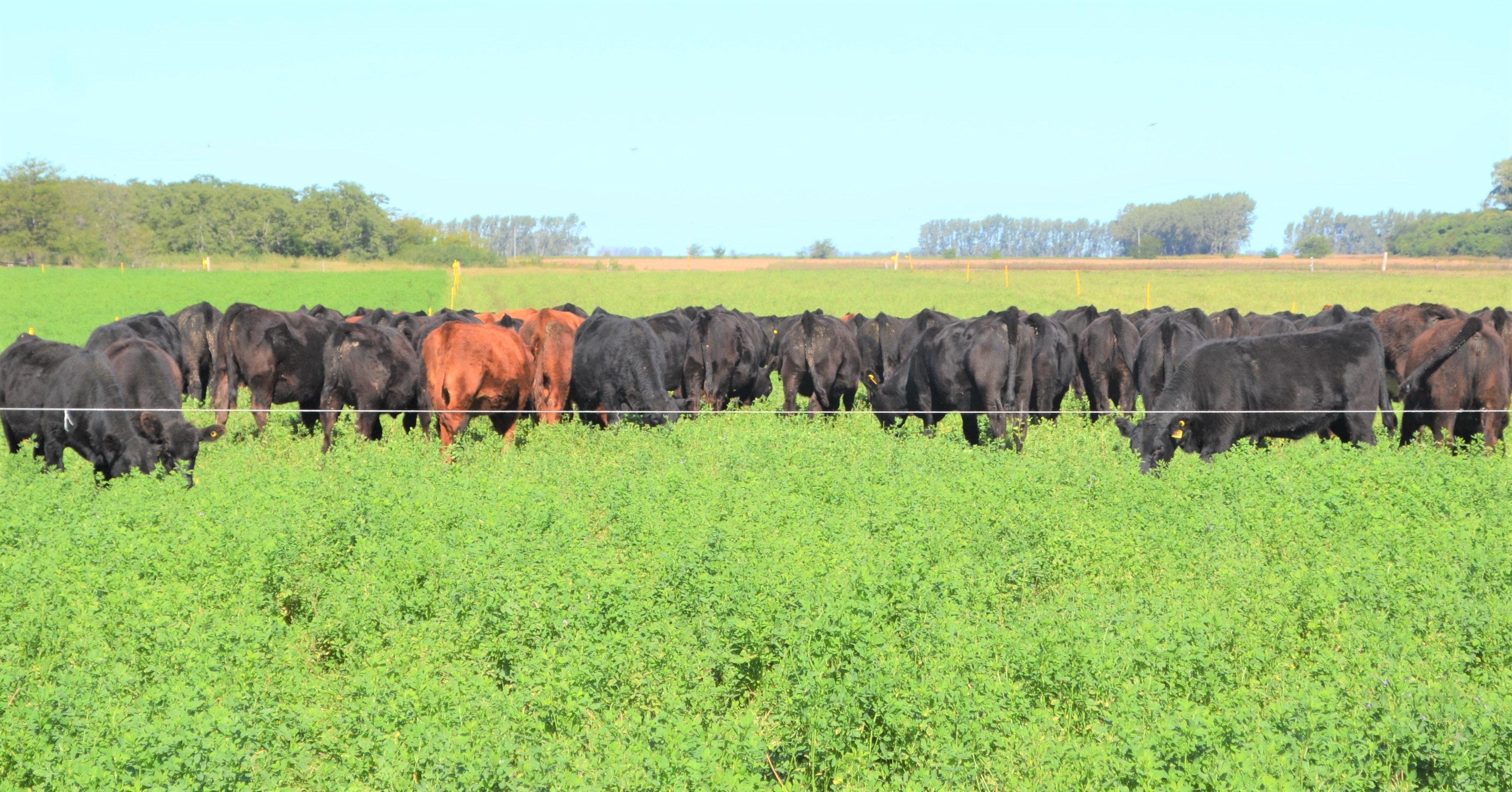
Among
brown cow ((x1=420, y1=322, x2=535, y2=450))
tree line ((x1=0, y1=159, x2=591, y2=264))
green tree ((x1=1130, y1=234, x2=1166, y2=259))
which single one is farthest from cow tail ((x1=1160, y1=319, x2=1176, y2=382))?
green tree ((x1=1130, y1=234, x2=1166, y2=259))

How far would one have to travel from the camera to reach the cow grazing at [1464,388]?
42.7ft

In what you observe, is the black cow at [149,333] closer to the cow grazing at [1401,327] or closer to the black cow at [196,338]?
the black cow at [196,338]

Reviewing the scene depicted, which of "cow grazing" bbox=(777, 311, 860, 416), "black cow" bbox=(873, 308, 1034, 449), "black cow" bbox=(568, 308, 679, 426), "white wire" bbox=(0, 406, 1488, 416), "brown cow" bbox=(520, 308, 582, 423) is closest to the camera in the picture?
"white wire" bbox=(0, 406, 1488, 416)

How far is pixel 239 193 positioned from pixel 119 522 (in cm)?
9089

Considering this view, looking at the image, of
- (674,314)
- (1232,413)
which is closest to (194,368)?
(674,314)

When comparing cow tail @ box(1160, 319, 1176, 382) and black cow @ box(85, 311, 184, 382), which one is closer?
black cow @ box(85, 311, 184, 382)

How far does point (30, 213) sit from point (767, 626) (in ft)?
282

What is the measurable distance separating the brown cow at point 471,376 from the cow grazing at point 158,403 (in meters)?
2.66

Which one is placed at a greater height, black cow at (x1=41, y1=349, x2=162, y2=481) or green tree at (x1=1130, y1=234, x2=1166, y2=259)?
green tree at (x1=1130, y1=234, x2=1166, y2=259)

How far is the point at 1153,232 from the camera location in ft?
472

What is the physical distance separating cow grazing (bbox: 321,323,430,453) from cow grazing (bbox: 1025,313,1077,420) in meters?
8.33

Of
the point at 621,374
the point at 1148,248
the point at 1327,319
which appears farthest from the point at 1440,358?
the point at 1148,248

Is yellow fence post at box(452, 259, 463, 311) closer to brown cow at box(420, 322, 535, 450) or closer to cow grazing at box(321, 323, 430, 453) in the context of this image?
cow grazing at box(321, 323, 430, 453)

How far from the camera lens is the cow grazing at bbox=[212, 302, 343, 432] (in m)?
15.7
